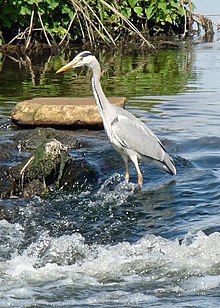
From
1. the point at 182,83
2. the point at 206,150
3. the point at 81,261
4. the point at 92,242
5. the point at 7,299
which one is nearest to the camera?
the point at 7,299

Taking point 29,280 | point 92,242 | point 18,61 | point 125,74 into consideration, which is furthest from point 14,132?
point 18,61

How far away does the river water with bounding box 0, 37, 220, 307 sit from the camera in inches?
227

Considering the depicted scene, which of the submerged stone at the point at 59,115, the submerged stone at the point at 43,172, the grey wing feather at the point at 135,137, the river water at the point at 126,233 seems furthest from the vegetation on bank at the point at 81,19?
the grey wing feather at the point at 135,137

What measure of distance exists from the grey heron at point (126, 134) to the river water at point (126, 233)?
0.30 m

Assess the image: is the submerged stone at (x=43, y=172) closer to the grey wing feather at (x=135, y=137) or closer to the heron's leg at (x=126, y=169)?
the heron's leg at (x=126, y=169)

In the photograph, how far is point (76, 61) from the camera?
28.7ft

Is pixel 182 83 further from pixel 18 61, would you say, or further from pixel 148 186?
pixel 148 186

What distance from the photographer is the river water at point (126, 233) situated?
18.9 feet

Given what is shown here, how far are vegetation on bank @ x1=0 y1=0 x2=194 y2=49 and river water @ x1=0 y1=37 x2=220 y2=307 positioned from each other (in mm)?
11278

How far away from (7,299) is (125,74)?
13.1 meters

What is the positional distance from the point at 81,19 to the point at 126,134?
55.5 feet

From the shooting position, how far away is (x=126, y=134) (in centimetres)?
855

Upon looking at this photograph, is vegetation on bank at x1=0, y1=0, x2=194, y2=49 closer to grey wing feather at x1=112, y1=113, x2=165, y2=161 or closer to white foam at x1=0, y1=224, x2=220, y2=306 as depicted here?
grey wing feather at x1=112, y1=113, x2=165, y2=161

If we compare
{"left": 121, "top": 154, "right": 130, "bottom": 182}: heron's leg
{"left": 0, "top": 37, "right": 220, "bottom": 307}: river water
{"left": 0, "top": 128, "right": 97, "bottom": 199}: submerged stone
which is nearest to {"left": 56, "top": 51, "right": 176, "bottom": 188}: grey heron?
{"left": 121, "top": 154, "right": 130, "bottom": 182}: heron's leg
